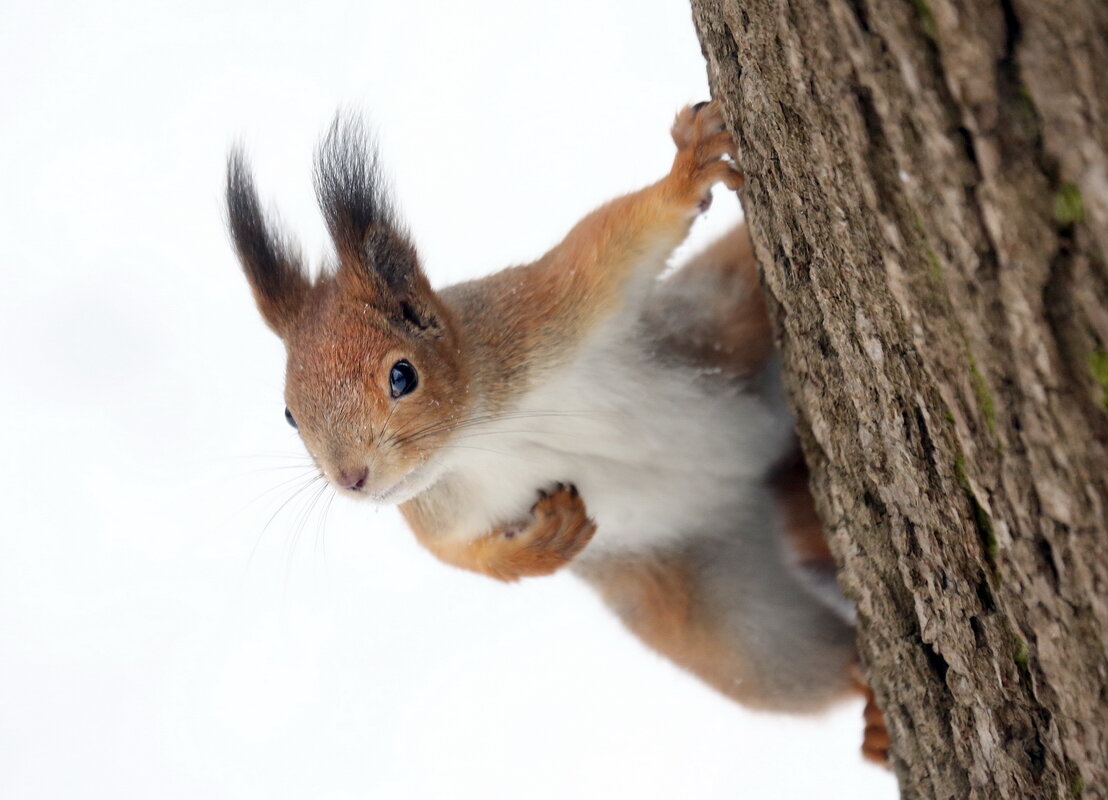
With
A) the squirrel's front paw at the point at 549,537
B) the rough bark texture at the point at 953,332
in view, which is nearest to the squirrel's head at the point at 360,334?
the squirrel's front paw at the point at 549,537

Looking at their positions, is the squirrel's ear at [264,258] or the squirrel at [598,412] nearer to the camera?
the squirrel at [598,412]

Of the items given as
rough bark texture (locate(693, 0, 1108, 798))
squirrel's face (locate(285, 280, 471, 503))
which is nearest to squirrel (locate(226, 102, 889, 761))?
squirrel's face (locate(285, 280, 471, 503))

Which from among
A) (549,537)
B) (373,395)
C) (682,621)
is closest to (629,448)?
(549,537)

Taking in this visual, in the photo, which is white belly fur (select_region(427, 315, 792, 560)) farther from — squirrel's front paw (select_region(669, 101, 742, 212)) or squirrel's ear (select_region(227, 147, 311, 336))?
squirrel's ear (select_region(227, 147, 311, 336))

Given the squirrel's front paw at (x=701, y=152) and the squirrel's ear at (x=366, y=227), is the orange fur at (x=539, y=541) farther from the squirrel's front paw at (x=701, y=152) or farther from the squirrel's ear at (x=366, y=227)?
the squirrel's front paw at (x=701, y=152)

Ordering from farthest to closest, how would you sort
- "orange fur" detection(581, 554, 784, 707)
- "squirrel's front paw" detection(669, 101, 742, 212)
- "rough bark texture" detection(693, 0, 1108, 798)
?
"orange fur" detection(581, 554, 784, 707)
"squirrel's front paw" detection(669, 101, 742, 212)
"rough bark texture" detection(693, 0, 1108, 798)

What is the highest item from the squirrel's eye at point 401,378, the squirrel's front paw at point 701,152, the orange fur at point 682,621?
the squirrel's front paw at point 701,152

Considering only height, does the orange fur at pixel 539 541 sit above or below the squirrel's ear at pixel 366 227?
below
